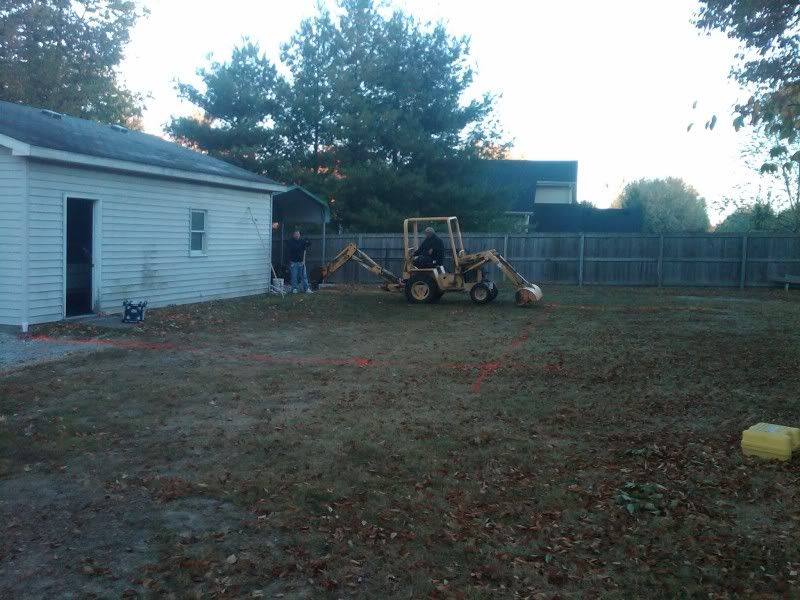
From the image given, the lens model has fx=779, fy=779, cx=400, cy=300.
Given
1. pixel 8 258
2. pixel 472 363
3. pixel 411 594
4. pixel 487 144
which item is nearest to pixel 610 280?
pixel 487 144

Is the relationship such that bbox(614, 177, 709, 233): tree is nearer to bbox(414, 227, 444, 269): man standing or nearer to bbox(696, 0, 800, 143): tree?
bbox(414, 227, 444, 269): man standing

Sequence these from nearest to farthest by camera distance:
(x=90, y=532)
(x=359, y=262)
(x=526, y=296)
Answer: (x=90, y=532) → (x=526, y=296) → (x=359, y=262)

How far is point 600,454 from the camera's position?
21.6 ft

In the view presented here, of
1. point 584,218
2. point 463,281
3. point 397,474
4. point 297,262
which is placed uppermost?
point 584,218

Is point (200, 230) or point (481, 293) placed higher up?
point (200, 230)

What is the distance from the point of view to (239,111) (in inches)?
1293

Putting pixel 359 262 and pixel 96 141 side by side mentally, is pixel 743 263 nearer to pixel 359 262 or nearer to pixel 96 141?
pixel 359 262

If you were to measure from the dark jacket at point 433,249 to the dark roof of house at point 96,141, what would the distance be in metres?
4.89

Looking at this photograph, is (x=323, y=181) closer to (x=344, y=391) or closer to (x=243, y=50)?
(x=243, y=50)

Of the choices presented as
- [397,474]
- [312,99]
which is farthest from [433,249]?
[312,99]

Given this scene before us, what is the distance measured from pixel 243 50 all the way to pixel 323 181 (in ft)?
25.1

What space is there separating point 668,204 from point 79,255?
153 feet

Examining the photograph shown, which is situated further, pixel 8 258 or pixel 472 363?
pixel 8 258

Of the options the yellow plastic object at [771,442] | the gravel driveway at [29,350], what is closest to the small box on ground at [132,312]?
the gravel driveway at [29,350]
